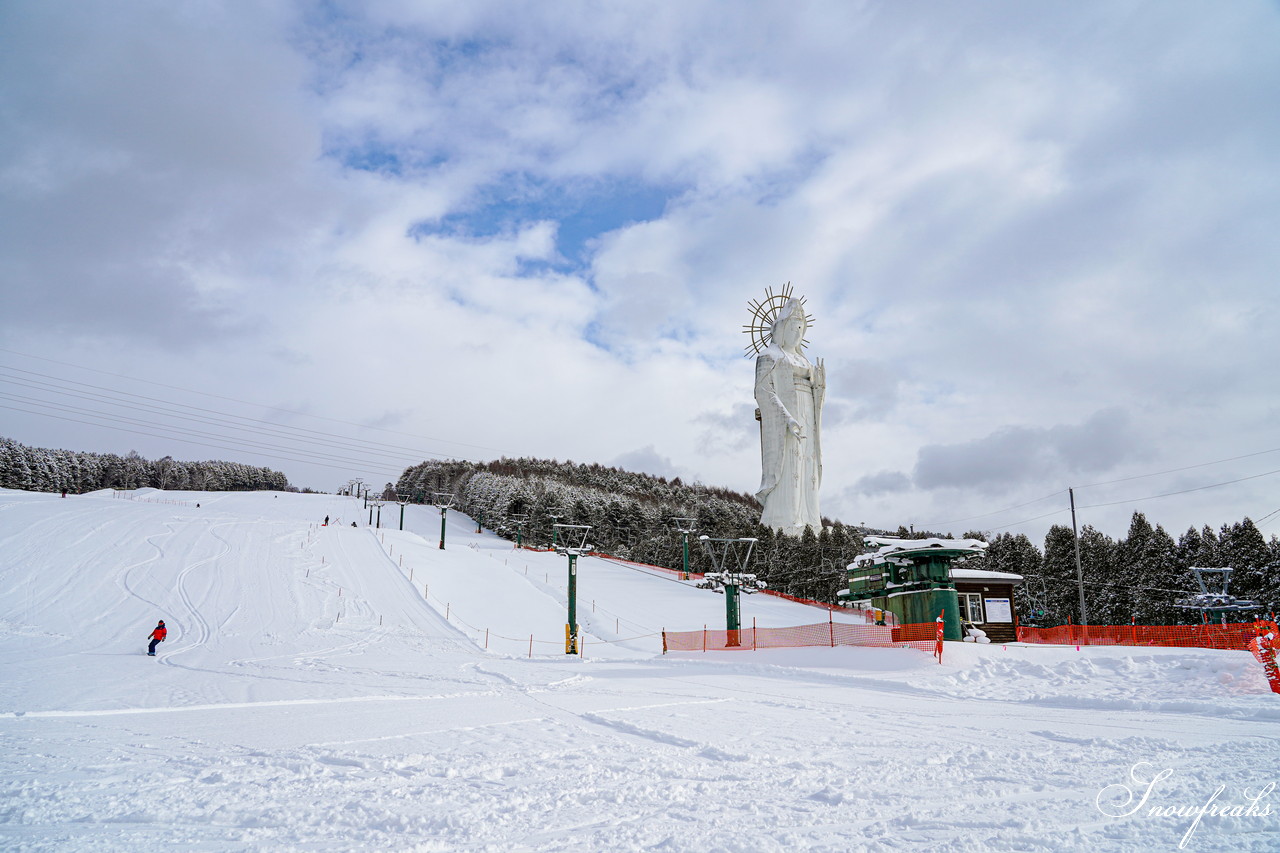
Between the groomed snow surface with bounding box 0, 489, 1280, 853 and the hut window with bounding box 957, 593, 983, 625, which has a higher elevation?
the hut window with bounding box 957, 593, 983, 625

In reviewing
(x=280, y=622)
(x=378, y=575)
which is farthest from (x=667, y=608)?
(x=280, y=622)

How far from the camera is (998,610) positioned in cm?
2805

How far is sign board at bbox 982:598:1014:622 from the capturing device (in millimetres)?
27828

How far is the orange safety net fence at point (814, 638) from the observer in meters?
19.0

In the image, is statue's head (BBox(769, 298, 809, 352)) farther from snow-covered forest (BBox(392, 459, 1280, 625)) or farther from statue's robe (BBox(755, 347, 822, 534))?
snow-covered forest (BBox(392, 459, 1280, 625))

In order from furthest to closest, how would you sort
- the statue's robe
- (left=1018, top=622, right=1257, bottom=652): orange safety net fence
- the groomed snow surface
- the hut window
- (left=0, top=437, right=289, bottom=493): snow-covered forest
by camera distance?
1. (left=0, top=437, right=289, bottom=493): snow-covered forest
2. the statue's robe
3. the hut window
4. (left=1018, top=622, right=1257, bottom=652): orange safety net fence
5. the groomed snow surface

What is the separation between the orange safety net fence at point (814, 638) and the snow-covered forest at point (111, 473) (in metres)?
86.8

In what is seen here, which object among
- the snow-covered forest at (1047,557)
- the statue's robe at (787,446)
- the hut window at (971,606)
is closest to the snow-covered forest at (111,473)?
the snow-covered forest at (1047,557)

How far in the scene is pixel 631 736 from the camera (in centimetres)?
844

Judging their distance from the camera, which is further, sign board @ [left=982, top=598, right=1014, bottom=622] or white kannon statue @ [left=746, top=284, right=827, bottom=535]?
white kannon statue @ [left=746, top=284, right=827, bottom=535]

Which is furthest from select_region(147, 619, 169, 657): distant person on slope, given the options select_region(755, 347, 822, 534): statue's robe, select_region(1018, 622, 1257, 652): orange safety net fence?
select_region(755, 347, 822, 534): statue's robe

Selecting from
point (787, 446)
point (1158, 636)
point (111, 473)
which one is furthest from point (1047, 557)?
point (111, 473)

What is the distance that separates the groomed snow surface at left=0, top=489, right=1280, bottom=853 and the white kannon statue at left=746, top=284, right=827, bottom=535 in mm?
33535

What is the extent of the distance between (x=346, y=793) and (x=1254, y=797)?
6642mm
